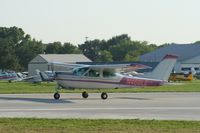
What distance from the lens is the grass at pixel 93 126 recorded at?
1467cm

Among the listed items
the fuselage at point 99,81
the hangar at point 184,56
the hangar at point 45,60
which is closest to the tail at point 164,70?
the fuselage at point 99,81

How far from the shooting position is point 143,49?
597ft

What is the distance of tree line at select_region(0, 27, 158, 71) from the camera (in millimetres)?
124938

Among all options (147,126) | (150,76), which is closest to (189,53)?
(150,76)

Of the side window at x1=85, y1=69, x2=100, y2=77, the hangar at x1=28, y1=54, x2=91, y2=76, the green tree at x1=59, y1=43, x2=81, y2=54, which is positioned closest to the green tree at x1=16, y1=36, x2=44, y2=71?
the green tree at x1=59, y1=43, x2=81, y2=54

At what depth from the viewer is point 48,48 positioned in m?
150

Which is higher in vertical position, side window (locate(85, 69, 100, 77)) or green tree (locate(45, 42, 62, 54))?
green tree (locate(45, 42, 62, 54))

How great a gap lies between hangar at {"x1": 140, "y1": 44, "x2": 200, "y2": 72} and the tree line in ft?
32.3

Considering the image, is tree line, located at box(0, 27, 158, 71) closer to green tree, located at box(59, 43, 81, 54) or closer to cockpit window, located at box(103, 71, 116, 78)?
green tree, located at box(59, 43, 81, 54)

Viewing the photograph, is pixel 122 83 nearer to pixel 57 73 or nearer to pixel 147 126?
Answer: pixel 57 73

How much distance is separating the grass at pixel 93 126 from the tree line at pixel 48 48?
353 ft

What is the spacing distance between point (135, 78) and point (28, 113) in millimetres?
13030

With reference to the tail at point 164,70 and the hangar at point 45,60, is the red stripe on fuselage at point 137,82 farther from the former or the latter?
the hangar at point 45,60

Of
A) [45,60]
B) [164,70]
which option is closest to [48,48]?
[45,60]
